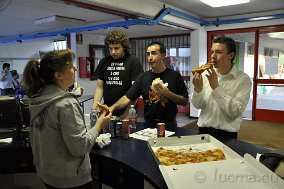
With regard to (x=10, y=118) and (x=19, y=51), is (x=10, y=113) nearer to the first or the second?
(x=10, y=118)

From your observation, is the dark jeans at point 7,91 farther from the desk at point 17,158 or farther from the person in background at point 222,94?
the person in background at point 222,94

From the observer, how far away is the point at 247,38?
6.73 m

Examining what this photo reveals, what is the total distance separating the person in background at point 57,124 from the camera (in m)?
1.27

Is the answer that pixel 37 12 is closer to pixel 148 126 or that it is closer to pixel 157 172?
pixel 148 126

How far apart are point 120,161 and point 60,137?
407 mm

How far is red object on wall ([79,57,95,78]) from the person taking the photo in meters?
6.71

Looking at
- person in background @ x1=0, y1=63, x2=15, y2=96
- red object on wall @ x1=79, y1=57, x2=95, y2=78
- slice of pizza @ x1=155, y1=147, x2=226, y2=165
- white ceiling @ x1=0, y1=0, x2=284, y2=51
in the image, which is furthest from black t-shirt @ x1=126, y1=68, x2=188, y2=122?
person in background @ x1=0, y1=63, x2=15, y2=96

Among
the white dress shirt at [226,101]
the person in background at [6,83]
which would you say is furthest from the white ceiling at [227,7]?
the person in background at [6,83]

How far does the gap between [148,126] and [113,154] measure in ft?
2.16

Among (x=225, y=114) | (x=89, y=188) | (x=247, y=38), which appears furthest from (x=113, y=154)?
(x=247, y=38)

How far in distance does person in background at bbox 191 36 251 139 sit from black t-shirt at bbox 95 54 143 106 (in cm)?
87

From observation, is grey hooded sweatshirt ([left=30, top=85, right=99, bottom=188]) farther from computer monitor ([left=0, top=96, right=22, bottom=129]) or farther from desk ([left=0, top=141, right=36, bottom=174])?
computer monitor ([left=0, top=96, right=22, bottom=129])

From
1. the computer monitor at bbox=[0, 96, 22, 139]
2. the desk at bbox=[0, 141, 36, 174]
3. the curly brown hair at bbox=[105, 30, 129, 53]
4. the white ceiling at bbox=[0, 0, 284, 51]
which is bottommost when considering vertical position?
the desk at bbox=[0, 141, 36, 174]

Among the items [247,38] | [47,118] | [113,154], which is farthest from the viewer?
[247,38]
